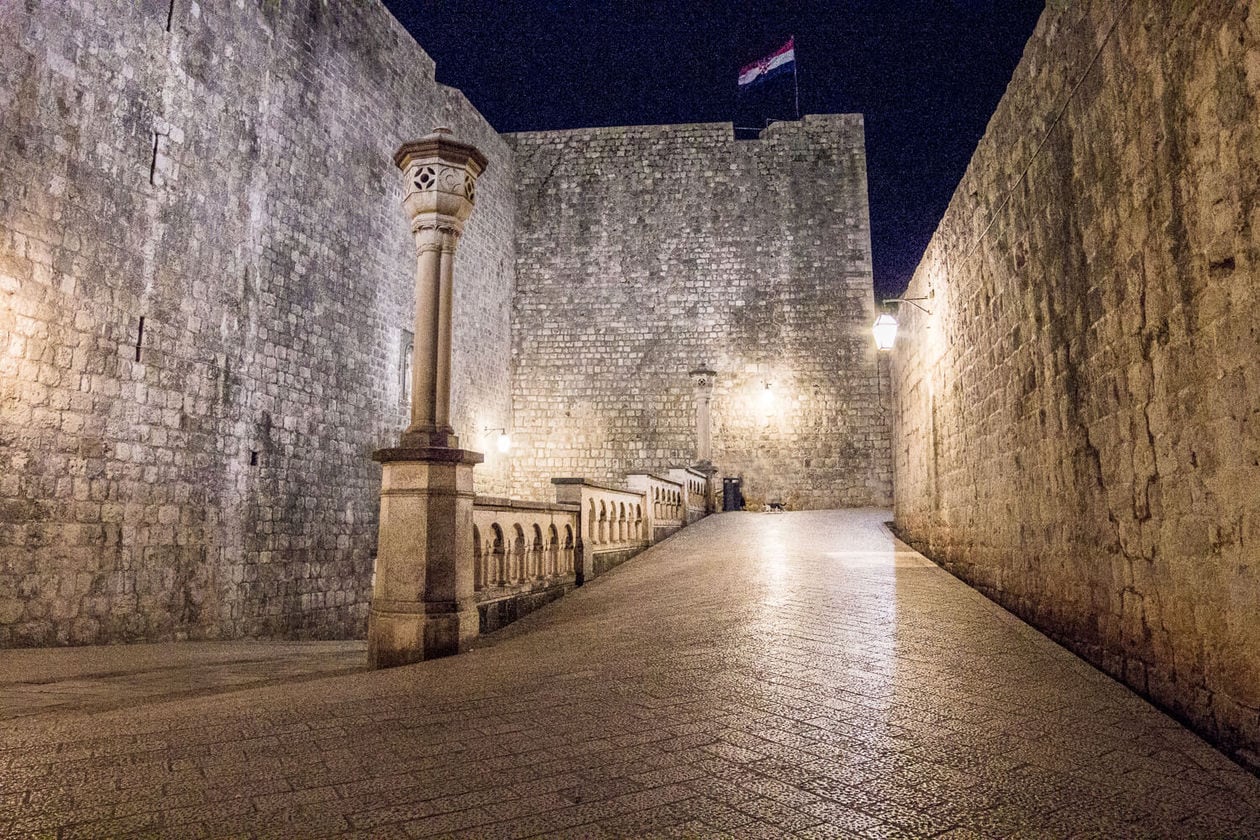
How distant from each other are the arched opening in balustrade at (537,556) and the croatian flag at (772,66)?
17404 mm

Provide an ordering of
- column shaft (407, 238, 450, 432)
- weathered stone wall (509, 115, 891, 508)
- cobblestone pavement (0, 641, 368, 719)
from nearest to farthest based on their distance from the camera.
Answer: cobblestone pavement (0, 641, 368, 719), column shaft (407, 238, 450, 432), weathered stone wall (509, 115, 891, 508)

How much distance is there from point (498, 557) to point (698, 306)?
14614 millimetres

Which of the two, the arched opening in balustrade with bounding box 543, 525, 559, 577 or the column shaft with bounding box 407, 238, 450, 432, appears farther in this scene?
the arched opening in balustrade with bounding box 543, 525, 559, 577

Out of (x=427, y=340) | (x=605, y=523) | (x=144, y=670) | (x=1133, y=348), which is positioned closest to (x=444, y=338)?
(x=427, y=340)

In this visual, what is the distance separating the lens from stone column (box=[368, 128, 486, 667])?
206 inches

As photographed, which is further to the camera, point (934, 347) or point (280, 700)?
point (934, 347)

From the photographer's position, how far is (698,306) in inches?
795

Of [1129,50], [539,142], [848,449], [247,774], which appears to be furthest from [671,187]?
[247,774]

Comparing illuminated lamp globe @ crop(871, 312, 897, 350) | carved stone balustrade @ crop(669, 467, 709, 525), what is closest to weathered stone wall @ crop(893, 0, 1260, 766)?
illuminated lamp globe @ crop(871, 312, 897, 350)

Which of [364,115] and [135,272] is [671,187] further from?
[135,272]

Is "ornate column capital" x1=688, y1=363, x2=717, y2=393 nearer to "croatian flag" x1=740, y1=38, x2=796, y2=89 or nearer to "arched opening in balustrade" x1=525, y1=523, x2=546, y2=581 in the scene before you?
"croatian flag" x1=740, y1=38, x2=796, y2=89

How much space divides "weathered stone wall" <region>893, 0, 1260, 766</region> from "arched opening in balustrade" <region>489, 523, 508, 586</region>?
13.8 ft

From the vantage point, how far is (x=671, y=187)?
20.7 metres

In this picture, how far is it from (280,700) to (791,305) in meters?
17.9
